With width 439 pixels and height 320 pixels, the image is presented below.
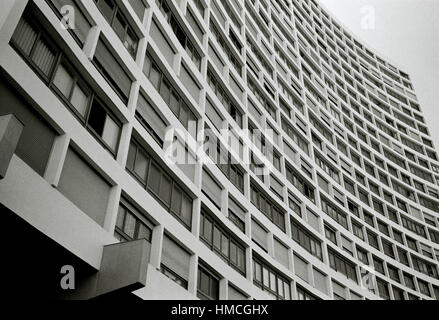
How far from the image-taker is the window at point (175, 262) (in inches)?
494

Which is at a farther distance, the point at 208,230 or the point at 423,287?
the point at 423,287

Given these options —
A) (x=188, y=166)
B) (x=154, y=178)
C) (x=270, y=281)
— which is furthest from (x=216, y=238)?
(x=270, y=281)

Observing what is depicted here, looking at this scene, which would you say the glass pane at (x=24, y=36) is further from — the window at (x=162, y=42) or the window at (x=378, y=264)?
the window at (x=378, y=264)

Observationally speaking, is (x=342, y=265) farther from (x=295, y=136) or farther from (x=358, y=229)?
(x=295, y=136)

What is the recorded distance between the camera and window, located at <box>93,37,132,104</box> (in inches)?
471

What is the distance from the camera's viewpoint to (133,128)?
12.4m

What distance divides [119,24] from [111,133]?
4076 millimetres

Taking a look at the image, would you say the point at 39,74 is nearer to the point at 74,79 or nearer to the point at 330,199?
the point at 74,79

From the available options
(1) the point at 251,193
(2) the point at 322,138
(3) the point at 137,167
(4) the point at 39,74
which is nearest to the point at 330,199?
(2) the point at 322,138

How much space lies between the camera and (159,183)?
13.3 metres

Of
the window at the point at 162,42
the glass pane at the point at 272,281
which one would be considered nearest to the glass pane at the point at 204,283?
the glass pane at the point at 272,281

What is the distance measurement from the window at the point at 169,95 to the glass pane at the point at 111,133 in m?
3.28

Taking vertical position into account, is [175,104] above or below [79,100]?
above
